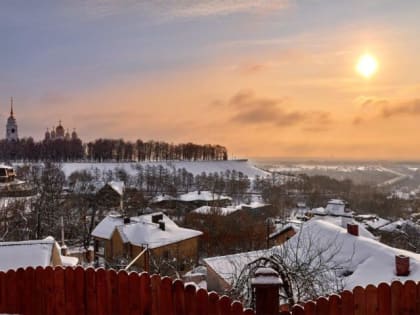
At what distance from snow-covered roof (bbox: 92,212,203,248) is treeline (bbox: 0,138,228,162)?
63242mm

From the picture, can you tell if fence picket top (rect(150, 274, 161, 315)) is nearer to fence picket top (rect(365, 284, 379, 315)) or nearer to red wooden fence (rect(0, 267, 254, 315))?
red wooden fence (rect(0, 267, 254, 315))

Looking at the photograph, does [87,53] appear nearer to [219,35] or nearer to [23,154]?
[219,35]

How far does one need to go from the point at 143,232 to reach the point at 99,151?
7287 centimetres

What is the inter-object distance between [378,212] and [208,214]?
1246 inches

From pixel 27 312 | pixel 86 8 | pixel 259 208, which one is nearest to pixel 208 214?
pixel 259 208

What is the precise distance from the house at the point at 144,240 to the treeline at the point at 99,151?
63410 millimetres

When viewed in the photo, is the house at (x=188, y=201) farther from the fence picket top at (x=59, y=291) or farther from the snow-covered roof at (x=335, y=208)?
the fence picket top at (x=59, y=291)

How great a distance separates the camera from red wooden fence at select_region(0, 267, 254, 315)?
3.61 metres

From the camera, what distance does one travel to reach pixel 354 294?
11.6 ft

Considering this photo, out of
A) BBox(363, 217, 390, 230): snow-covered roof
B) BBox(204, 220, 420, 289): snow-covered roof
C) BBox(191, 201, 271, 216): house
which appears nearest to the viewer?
BBox(204, 220, 420, 289): snow-covered roof

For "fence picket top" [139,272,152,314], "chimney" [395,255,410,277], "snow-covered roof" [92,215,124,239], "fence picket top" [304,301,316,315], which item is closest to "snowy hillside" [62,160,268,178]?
"snow-covered roof" [92,215,124,239]

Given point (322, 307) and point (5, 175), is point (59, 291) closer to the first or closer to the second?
point (322, 307)

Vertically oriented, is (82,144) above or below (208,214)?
above

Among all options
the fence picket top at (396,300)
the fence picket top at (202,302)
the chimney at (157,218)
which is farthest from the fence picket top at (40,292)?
the chimney at (157,218)
